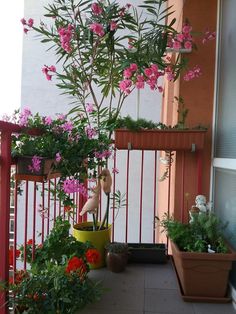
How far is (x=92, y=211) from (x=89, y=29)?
3.90ft

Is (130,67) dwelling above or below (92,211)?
above

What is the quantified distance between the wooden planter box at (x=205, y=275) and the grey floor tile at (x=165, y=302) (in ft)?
0.19

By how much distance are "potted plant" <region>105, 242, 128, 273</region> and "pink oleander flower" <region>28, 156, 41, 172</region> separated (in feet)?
2.66

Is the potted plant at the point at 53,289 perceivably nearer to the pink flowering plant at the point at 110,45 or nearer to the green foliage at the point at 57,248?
the green foliage at the point at 57,248

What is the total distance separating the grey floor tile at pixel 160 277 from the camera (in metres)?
2.00

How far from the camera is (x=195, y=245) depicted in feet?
6.16

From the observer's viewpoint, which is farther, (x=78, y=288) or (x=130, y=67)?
(x=130, y=67)

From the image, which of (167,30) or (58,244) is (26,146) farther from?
(167,30)

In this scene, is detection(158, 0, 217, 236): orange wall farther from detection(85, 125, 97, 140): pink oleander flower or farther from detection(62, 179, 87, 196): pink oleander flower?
detection(62, 179, 87, 196): pink oleander flower

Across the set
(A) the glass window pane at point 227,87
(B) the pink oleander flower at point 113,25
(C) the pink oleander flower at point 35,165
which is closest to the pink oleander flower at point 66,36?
(B) the pink oleander flower at point 113,25

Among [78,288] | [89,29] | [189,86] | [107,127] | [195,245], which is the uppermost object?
[89,29]

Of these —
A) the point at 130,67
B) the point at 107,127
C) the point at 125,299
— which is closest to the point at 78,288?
the point at 125,299

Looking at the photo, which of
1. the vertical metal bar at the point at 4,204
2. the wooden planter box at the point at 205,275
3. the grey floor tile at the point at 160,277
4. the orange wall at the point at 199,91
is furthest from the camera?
the orange wall at the point at 199,91

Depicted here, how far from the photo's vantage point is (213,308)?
68.3 inches
